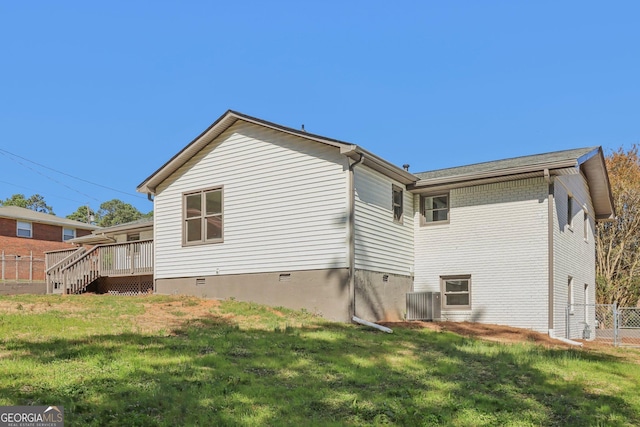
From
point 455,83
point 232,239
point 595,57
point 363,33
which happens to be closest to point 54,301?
point 232,239

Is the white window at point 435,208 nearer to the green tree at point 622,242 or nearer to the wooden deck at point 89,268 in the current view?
the wooden deck at point 89,268

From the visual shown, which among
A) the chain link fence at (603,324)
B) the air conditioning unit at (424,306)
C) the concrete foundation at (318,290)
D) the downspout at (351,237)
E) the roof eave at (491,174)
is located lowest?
the chain link fence at (603,324)

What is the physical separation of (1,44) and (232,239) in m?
A: 23.6

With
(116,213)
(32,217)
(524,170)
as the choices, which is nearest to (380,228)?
(524,170)

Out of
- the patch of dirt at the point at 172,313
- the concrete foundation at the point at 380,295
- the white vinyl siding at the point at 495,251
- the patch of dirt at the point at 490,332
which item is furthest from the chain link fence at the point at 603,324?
the patch of dirt at the point at 172,313

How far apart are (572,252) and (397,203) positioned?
705 cm

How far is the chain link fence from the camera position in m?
16.2

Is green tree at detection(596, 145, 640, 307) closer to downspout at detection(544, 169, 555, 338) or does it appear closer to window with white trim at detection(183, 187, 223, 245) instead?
downspout at detection(544, 169, 555, 338)

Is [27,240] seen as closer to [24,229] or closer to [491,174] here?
[24,229]

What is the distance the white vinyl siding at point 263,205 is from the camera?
47.4ft

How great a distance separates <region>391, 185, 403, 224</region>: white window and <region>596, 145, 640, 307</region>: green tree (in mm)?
16566

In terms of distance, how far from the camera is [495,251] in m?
16.3

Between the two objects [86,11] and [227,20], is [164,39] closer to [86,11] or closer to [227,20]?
[86,11]

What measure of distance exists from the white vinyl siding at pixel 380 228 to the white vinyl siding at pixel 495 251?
2.97 feet
